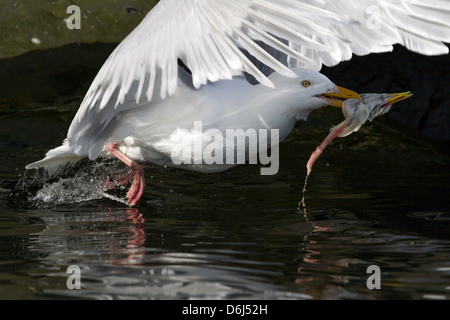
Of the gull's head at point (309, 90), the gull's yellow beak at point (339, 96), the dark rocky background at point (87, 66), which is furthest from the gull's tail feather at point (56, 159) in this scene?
the dark rocky background at point (87, 66)

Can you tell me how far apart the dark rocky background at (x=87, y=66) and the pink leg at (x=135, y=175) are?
110 inches

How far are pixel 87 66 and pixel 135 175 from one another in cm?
340

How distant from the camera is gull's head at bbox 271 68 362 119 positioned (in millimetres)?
4965

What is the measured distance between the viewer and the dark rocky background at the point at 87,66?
A: 27.4ft

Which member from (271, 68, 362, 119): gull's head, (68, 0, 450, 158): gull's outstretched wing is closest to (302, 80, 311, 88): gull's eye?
(271, 68, 362, 119): gull's head

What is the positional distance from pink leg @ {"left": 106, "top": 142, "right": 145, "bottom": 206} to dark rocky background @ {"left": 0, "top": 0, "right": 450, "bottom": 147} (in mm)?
2792

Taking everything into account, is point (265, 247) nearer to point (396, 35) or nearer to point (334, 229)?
point (334, 229)

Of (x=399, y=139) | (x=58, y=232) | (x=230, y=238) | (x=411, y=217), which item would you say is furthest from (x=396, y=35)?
(x=399, y=139)

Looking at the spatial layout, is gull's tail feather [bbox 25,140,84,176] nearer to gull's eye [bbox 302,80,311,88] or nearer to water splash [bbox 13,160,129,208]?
water splash [bbox 13,160,129,208]

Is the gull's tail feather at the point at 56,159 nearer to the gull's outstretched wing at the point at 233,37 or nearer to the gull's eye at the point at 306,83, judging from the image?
the gull's outstretched wing at the point at 233,37

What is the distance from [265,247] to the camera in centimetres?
438

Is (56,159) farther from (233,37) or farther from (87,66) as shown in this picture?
(87,66)

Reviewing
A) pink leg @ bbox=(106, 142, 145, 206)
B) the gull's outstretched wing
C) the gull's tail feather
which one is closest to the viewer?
the gull's outstretched wing

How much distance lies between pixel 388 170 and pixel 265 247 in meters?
2.87
